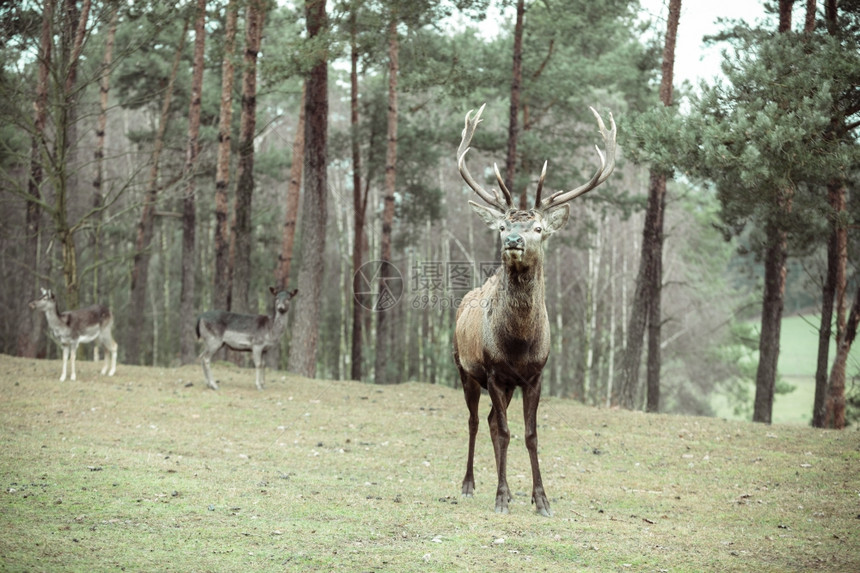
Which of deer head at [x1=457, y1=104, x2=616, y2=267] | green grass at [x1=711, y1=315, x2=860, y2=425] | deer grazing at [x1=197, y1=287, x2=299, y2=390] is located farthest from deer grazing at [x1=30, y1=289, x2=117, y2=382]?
green grass at [x1=711, y1=315, x2=860, y2=425]

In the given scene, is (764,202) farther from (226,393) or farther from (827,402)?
(226,393)

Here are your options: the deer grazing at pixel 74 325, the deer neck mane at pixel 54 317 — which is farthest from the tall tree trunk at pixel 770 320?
the deer neck mane at pixel 54 317

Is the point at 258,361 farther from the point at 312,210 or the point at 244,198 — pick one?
the point at 244,198

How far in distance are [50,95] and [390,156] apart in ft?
25.2

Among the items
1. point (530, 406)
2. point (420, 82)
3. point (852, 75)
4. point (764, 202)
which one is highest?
point (420, 82)

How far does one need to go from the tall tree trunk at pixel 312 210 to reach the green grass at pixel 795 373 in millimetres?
30659

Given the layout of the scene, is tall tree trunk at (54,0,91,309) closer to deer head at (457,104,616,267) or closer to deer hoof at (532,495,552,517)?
deer head at (457,104,616,267)

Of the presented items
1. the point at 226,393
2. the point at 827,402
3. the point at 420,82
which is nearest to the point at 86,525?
the point at 226,393

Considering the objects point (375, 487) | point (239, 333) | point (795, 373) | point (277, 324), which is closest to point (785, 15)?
point (277, 324)

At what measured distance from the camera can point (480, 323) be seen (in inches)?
303

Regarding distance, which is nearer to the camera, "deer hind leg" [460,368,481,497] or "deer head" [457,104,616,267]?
"deer head" [457,104,616,267]

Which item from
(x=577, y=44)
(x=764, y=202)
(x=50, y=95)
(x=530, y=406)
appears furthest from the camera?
(x=577, y=44)

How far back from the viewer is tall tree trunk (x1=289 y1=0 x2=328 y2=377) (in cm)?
1606

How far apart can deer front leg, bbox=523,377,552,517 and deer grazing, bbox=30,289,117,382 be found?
9.10 metres
